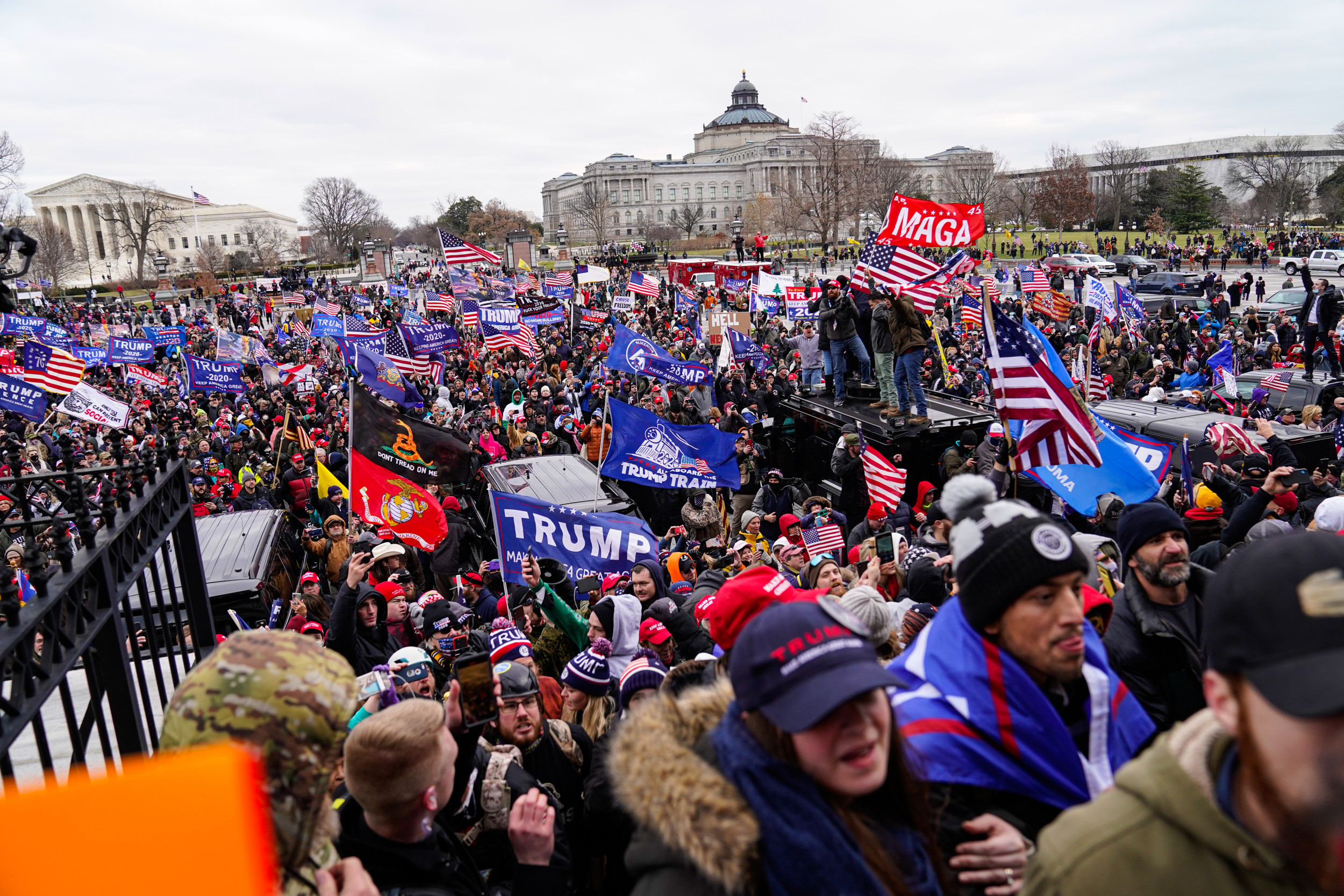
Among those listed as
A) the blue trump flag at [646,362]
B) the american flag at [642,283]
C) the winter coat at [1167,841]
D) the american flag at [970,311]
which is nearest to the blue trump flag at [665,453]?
the blue trump flag at [646,362]

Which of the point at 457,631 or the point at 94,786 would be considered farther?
the point at 457,631

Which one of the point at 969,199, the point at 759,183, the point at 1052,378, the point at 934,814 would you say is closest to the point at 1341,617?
the point at 934,814

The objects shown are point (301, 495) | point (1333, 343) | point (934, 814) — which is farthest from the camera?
point (1333, 343)

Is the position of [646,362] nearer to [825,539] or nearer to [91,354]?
[825,539]

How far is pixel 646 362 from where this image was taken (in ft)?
45.4

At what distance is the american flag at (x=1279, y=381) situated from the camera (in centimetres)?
1386

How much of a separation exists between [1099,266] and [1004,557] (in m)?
50.9

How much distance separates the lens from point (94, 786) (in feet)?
3.58

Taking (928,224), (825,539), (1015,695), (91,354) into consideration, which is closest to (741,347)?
(928,224)

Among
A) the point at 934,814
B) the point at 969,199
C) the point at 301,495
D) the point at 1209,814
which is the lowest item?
the point at 301,495

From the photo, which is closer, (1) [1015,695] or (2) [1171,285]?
(1) [1015,695]

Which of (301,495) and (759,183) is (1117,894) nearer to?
(301,495)

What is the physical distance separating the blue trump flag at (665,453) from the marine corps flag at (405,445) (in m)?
A: 1.65

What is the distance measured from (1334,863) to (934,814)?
109cm
